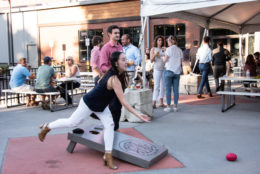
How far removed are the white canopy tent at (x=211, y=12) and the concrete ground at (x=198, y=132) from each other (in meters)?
2.20

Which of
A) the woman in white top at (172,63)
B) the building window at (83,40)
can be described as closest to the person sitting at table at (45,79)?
the woman in white top at (172,63)

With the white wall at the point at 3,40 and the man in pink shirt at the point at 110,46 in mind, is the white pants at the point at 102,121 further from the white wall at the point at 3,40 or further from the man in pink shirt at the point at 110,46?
the white wall at the point at 3,40

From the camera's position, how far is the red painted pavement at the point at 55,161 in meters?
3.96

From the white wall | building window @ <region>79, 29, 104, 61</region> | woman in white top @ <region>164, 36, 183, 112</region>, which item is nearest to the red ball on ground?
woman in white top @ <region>164, 36, 183, 112</region>

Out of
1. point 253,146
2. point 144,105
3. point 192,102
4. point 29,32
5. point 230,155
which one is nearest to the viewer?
point 230,155

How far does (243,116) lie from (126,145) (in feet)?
13.3

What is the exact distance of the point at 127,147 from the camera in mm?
4227

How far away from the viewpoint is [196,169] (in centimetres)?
395

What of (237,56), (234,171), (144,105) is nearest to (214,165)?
(234,171)

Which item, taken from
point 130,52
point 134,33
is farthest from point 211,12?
point 134,33

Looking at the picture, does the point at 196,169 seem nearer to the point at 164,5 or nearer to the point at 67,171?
the point at 67,171

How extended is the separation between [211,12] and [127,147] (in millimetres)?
7575

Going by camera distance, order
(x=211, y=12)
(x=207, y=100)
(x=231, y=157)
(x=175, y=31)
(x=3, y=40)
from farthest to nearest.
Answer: (x=3, y=40)
(x=175, y=31)
(x=211, y=12)
(x=207, y=100)
(x=231, y=157)

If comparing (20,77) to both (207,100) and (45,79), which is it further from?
(207,100)
